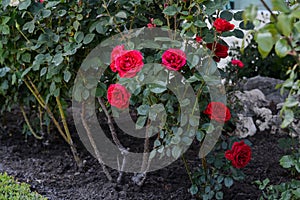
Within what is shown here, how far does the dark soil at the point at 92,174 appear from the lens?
260 cm

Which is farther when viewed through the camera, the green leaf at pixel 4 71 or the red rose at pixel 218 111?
the green leaf at pixel 4 71

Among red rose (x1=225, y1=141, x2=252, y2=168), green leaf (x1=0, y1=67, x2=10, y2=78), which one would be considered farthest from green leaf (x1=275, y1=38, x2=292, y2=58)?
green leaf (x1=0, y1=67, x2=10, y2=78)

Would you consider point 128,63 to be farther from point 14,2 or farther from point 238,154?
point 14,2

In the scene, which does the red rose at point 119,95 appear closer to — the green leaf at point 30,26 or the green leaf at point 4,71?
the green leaf at point 30,26

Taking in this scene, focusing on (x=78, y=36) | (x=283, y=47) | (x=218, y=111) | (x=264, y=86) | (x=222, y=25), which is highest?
(x=283, y=47)

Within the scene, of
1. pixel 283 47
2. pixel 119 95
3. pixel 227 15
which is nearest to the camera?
pixel 283 47

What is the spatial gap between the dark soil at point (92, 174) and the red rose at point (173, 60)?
84 centimetres

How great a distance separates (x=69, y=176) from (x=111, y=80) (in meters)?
0.73

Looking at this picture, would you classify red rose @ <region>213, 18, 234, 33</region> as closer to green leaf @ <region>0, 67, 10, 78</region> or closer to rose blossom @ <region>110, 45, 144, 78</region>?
rose blossom @ <region>110, 45, 144, 78</region>

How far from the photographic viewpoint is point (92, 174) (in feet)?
9.52

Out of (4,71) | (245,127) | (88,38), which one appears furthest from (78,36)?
(245,127)

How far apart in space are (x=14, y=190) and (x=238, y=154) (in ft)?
4.00

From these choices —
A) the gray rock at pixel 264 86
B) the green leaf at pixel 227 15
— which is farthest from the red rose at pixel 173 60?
the gray rock at pixel 264 86

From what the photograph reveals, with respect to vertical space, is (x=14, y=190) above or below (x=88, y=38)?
below
